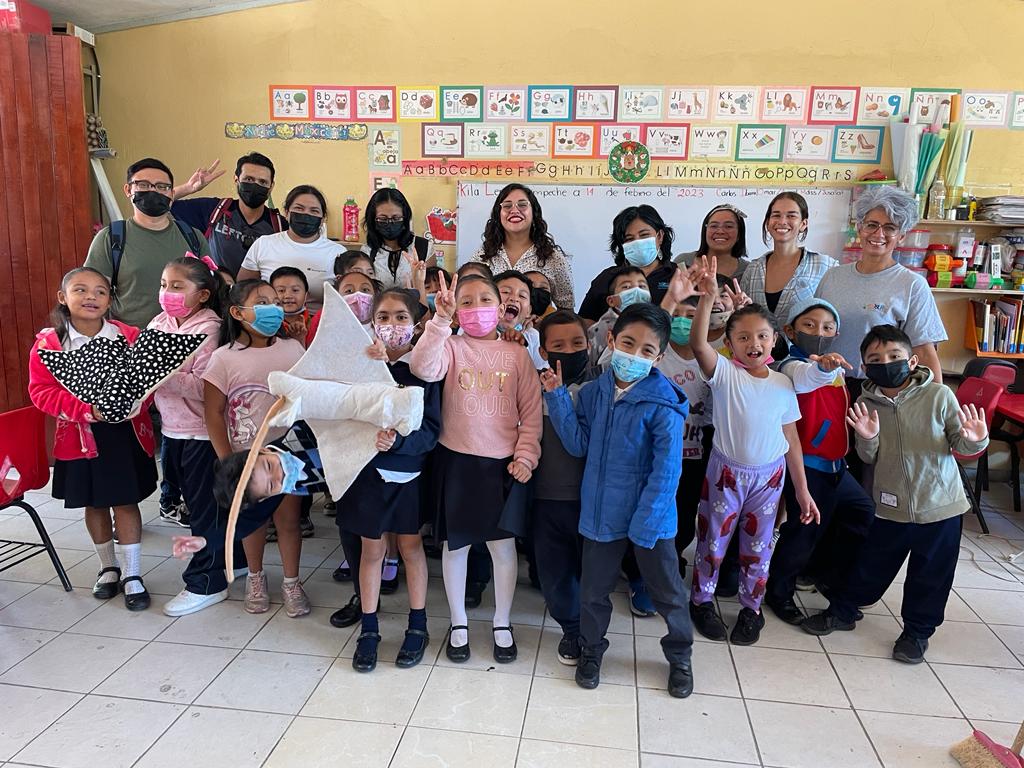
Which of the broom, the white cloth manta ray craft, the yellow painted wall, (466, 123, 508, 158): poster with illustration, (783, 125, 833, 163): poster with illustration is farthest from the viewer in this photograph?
(466, 123, 508, 158): poster with illustration

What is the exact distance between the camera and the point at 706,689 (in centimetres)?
216

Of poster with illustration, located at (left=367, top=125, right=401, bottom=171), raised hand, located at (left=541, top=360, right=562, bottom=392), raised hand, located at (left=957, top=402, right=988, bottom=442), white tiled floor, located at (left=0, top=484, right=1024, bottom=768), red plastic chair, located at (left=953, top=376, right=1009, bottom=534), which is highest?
poster with illustration, located at (left=367, top=125, right=401, bottom=171)

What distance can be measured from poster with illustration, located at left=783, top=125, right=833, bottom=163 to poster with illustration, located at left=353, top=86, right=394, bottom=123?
263 cm

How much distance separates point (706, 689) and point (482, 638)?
2.58ft

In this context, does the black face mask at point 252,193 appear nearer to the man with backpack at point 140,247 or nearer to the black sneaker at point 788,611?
the man with backpack at point 140,247

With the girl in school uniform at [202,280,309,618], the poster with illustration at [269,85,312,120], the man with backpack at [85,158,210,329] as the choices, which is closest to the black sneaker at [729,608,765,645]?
the girl in school uniform at [202,280,309,618]

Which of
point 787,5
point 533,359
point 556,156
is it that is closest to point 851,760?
point 533,359

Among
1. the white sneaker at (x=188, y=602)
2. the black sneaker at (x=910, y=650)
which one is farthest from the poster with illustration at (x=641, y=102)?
the white sneaker at (x=188, y=602)

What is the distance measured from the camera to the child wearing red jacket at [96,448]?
2473mm

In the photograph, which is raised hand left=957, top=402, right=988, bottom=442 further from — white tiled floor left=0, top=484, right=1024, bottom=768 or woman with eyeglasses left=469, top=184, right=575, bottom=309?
woman with eyeglasses left=469, top=184, right=575, bottom=309

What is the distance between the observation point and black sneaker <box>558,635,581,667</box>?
2273 millimetres

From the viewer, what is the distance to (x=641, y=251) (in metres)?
2.78

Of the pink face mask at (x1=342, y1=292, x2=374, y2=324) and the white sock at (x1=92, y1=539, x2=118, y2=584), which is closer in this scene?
the pink face mask at (x1=342, y1=292, x2=374, y2=324)

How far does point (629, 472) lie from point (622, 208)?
2.85 metres
